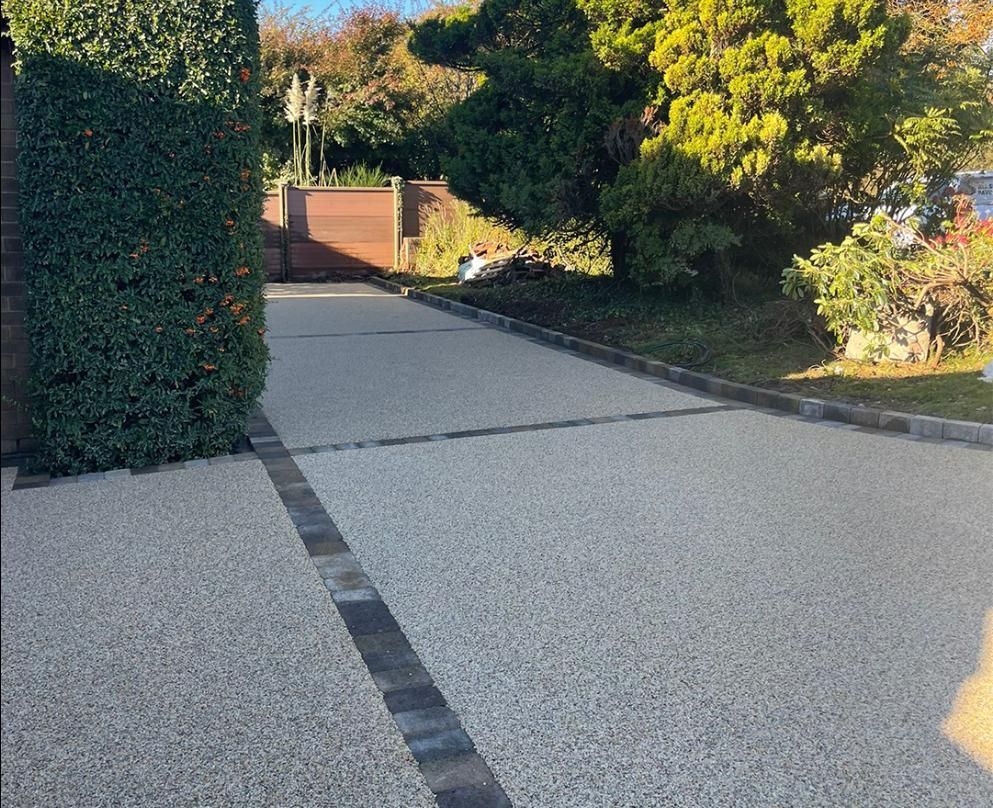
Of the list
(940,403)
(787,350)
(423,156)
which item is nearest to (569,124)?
(787,350)

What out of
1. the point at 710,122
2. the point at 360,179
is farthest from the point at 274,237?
the point at 710,122

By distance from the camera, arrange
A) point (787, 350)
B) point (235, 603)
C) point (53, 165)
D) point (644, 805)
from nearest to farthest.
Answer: point (644, 805) → point (235, 603) → point (53, 165) → point (787, 350)

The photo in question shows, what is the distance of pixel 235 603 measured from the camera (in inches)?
142

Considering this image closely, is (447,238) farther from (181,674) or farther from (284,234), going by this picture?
(181,674)

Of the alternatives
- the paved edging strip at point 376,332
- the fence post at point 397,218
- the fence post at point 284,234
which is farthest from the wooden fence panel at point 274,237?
the paved edging strip at point 376,332

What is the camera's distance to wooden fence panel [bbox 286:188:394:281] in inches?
742

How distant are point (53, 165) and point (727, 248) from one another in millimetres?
7843

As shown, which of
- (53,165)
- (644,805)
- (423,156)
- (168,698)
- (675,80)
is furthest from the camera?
(423,156)

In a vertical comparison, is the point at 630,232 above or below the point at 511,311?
above

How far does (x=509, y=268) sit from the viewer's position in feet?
50.3

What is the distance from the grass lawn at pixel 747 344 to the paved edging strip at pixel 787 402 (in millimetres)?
190

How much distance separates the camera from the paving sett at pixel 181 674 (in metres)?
2.47

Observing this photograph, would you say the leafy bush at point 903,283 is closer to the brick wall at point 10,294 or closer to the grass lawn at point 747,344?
the grass lawn at point 747,344

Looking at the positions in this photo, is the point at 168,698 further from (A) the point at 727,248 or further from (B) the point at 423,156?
(B) the point at 423,156
